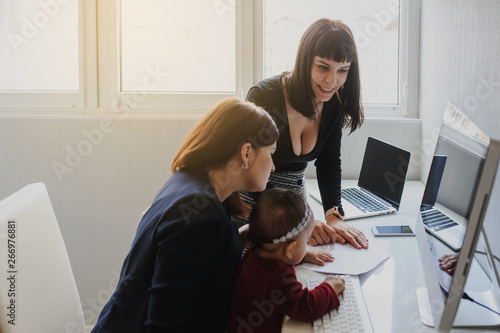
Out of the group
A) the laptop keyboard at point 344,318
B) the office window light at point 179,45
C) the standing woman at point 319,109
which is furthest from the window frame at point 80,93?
the laptop keyboard at point 344,318

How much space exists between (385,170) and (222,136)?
1.04 metres

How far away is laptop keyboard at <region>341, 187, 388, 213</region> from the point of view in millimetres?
1846

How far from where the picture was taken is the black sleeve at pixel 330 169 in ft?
5.62

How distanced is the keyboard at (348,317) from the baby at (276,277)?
0.02 m

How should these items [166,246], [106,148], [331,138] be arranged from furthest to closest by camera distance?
[106,148]
[331,138]
[166,246]

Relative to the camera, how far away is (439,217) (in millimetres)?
1031

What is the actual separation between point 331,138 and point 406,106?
2.87 feet

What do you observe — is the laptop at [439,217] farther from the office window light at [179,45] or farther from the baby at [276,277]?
the office window light at [179,45]

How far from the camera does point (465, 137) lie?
0.93 m

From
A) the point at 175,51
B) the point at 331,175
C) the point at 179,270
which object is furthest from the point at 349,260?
the point at 175,51

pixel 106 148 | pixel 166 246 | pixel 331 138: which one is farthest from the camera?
pixel 106 148

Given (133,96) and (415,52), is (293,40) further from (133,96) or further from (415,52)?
(133,96)

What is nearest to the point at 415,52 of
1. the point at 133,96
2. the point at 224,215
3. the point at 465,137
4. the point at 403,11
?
the point at 403,11

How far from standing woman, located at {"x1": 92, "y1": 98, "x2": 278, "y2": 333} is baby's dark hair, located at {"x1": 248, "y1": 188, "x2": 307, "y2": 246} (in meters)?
0.06
